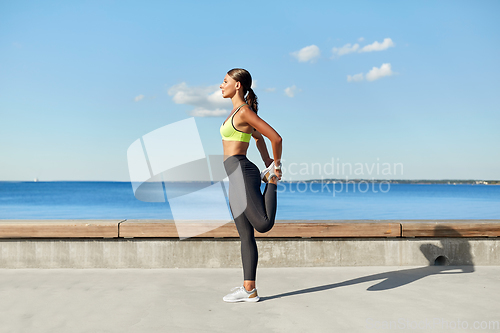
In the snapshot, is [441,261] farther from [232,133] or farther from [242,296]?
[232,133]

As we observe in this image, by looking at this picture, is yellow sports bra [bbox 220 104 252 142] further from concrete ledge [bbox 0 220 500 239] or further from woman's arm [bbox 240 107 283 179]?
concrete ledge [bbox 0 220 500 239]

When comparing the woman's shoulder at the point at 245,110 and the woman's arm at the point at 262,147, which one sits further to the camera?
the woman's arm at the point at 262,147

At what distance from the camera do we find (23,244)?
4477mm

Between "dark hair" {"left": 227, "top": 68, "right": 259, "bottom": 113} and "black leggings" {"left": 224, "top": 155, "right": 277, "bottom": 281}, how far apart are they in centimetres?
51

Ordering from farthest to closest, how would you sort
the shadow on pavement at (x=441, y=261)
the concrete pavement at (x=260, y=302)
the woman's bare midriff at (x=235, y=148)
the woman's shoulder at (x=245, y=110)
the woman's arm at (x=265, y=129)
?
the shadow on pavement at (x=441, y=261) < the woman's bare midriff at (x=235, y=148) < the woman's shoulder at (x=245, y=110) < the woman's arm at (x=265, y=129) < the concrete pavement at (x=260, y=302)

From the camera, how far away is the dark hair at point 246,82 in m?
3.39

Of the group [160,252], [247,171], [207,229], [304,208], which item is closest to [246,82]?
[247,171]

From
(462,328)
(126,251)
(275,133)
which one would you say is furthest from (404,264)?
(126,251)

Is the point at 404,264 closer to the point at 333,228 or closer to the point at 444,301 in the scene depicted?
the point at 333,228

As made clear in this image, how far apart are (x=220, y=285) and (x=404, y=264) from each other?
2.39 meters

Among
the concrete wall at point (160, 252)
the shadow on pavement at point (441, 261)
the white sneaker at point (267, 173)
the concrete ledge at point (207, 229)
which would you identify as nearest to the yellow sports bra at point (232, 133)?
the white sneaker at point (267, 173)

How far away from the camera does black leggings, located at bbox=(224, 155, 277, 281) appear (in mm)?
3182

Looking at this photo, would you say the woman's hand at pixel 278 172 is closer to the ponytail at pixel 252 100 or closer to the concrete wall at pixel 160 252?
the ponytail at pixel 252 100

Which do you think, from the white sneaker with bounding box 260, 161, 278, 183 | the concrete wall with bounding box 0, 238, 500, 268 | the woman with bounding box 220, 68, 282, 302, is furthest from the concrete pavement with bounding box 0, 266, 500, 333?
the white sneaker with bounding box 260, 161, 278, 183
